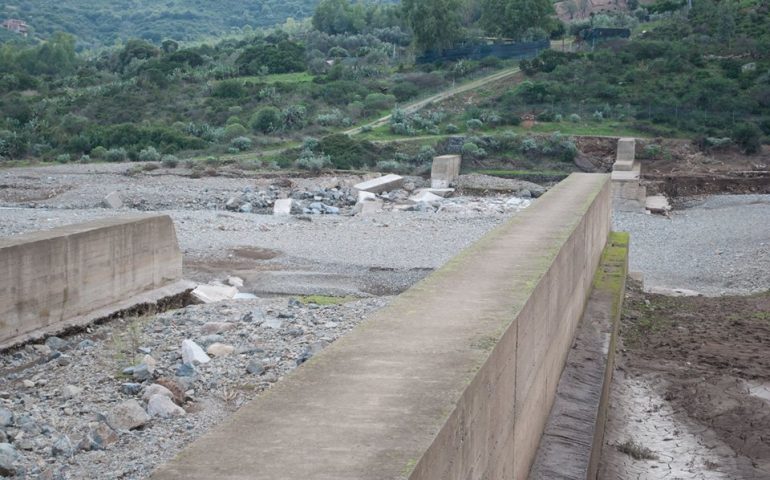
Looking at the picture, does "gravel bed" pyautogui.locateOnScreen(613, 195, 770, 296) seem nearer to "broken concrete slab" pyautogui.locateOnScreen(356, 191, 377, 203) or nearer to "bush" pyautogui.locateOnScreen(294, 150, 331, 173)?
"broken concrete slab" pyautogui.locateOnScreen(356, 191, 377, 203)

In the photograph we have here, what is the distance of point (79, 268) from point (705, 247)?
16.2 m

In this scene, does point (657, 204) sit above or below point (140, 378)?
below

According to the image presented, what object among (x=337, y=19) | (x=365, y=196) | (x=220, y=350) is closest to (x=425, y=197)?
(x=365, y=196)

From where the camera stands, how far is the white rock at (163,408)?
9.29 meters

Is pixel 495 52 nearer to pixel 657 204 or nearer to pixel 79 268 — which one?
pixel 657 204

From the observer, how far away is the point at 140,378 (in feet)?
34.4

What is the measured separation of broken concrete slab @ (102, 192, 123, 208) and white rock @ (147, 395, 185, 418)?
Result: 1911cm

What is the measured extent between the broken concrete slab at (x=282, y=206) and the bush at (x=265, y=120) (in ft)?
64.6

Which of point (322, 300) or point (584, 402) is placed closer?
point (584, 402)

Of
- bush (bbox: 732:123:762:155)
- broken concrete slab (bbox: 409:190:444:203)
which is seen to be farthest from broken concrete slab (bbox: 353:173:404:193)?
bush (bbox: 732:123:762:155)

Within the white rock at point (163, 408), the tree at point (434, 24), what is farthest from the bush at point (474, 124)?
the white rock at point (163, 408)

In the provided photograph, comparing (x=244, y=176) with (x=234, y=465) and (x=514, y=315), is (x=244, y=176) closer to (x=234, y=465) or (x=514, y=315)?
(x=514, y=315)

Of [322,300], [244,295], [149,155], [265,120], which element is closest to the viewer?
[322,300]

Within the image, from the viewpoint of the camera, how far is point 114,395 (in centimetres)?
1002
